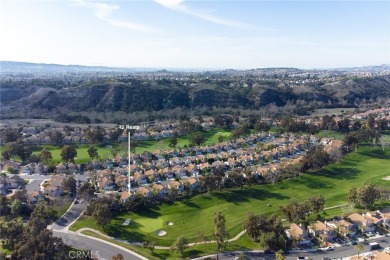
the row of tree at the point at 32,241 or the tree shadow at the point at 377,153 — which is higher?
the tree shadow at the point at 377,153

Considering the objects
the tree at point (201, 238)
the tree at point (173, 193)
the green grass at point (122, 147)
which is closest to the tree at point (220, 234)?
the tree at point (201, 238)

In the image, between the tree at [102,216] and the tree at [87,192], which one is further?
the tree at [87,192]

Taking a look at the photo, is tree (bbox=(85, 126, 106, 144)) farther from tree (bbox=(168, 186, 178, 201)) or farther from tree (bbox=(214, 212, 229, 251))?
tree (bbox=(214, 212, 229, 251))

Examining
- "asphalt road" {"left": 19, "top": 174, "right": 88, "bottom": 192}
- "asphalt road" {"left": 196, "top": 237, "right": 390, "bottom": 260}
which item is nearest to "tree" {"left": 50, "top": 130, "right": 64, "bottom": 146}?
"asphalt road" {"left": 19, "top": 174, "right": 88, "bottom": 192}

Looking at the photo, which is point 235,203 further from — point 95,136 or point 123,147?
point 95,136

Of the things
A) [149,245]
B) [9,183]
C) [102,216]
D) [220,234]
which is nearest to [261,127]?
[220,234]

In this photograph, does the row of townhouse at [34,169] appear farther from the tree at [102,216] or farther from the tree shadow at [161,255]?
the tree shadow at [161,255]

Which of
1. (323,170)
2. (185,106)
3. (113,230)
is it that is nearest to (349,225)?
(323,170)
